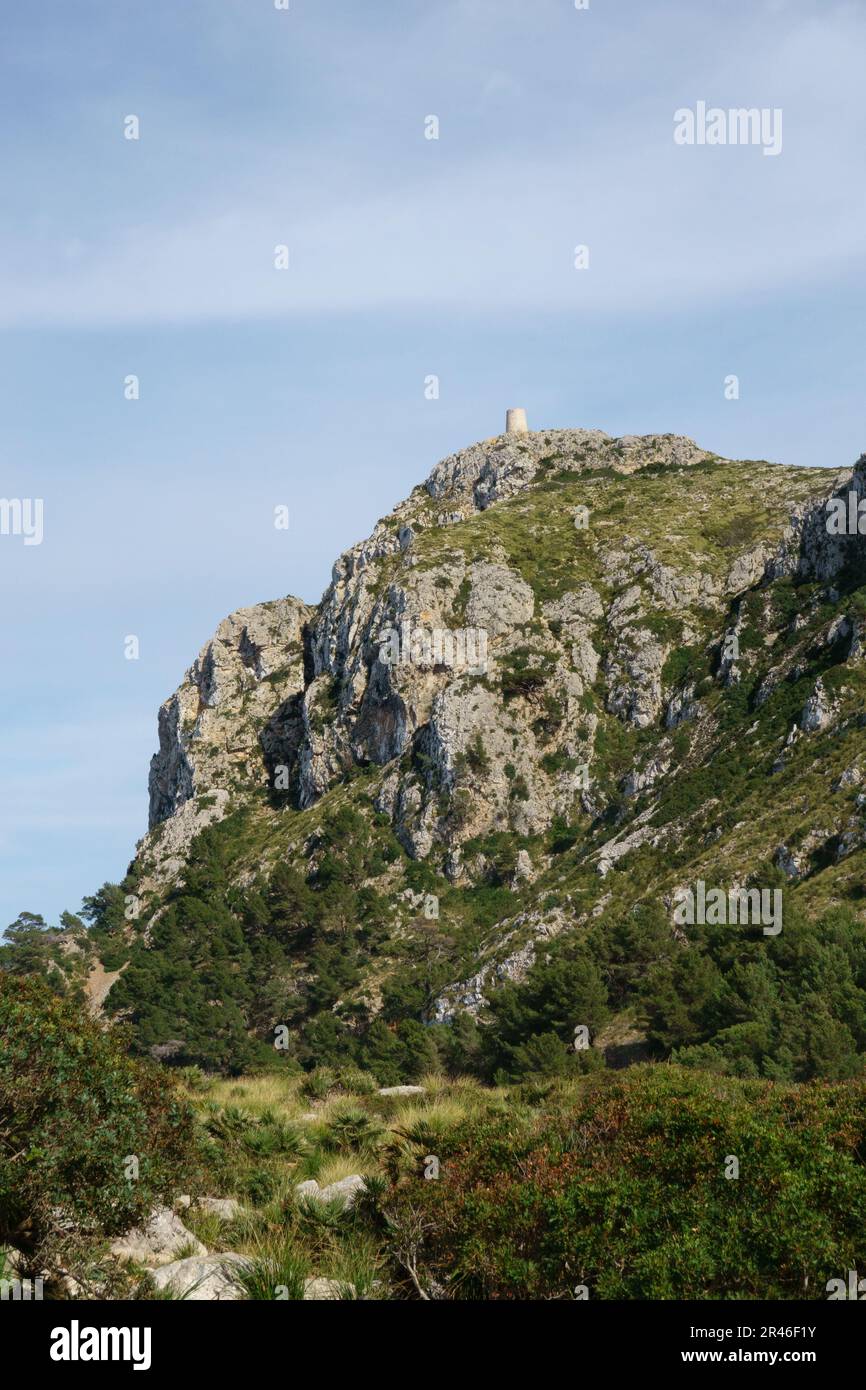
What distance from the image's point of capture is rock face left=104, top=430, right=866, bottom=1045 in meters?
82.4

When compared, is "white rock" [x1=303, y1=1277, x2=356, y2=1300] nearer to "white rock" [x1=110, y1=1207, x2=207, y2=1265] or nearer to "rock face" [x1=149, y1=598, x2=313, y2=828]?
"white rock" [x1=110, y1=1207, x2=207, y2=1265]

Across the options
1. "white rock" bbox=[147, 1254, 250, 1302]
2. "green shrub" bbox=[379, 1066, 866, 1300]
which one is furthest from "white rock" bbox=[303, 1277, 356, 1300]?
"green shrub" bbox=[379, 1066, 866, 1300]

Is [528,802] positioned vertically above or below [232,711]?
below

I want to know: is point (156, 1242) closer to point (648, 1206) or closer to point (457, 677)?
point (648, 1206)

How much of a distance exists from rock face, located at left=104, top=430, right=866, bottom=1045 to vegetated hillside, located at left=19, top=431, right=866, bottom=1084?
0.33 m

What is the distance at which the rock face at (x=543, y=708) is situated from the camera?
82375mm

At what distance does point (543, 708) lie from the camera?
107875 millimetres

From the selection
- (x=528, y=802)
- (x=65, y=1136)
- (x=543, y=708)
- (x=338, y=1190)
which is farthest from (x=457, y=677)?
(x=65, y=1136)

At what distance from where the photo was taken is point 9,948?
346ft

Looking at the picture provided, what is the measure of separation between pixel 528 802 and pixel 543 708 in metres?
9.89

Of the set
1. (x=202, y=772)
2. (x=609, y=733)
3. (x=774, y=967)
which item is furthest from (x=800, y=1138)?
(x=202, y=772)

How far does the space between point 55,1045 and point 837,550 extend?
9528cm
